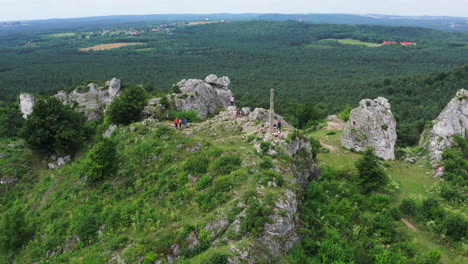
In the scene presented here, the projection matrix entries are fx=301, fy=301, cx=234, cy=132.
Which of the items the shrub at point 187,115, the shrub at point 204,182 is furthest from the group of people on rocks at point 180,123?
the shrub at point 204,182

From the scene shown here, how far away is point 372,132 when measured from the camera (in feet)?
113

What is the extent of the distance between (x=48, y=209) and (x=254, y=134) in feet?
58.0

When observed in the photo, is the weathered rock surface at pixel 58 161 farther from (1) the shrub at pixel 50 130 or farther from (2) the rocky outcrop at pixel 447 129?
(2) the rocky outcrop at pixel 447 129

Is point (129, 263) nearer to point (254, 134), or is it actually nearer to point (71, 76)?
point (254, 134)

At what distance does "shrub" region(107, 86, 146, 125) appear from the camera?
31.9m

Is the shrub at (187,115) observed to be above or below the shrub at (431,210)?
above

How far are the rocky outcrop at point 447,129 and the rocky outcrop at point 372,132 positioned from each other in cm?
441

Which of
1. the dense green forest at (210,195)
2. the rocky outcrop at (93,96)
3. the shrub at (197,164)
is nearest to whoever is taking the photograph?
the dense green forest at (210,195)

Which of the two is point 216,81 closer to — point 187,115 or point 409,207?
point 187,115

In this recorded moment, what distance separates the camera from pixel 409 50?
158 meters

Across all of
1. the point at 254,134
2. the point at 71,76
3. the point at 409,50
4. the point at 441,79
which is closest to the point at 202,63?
the point at 71,76

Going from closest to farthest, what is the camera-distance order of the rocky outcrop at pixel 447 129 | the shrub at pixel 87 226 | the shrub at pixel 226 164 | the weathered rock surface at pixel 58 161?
1. the shrub at pixel 87 226
2. the shrub at pixel 226 164
3. the weathered rock surface at pixel 58 161
4. the rocky outcrop at pixel 447 129

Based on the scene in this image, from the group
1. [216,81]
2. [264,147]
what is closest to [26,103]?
[216,81]

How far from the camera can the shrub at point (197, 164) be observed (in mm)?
22281
